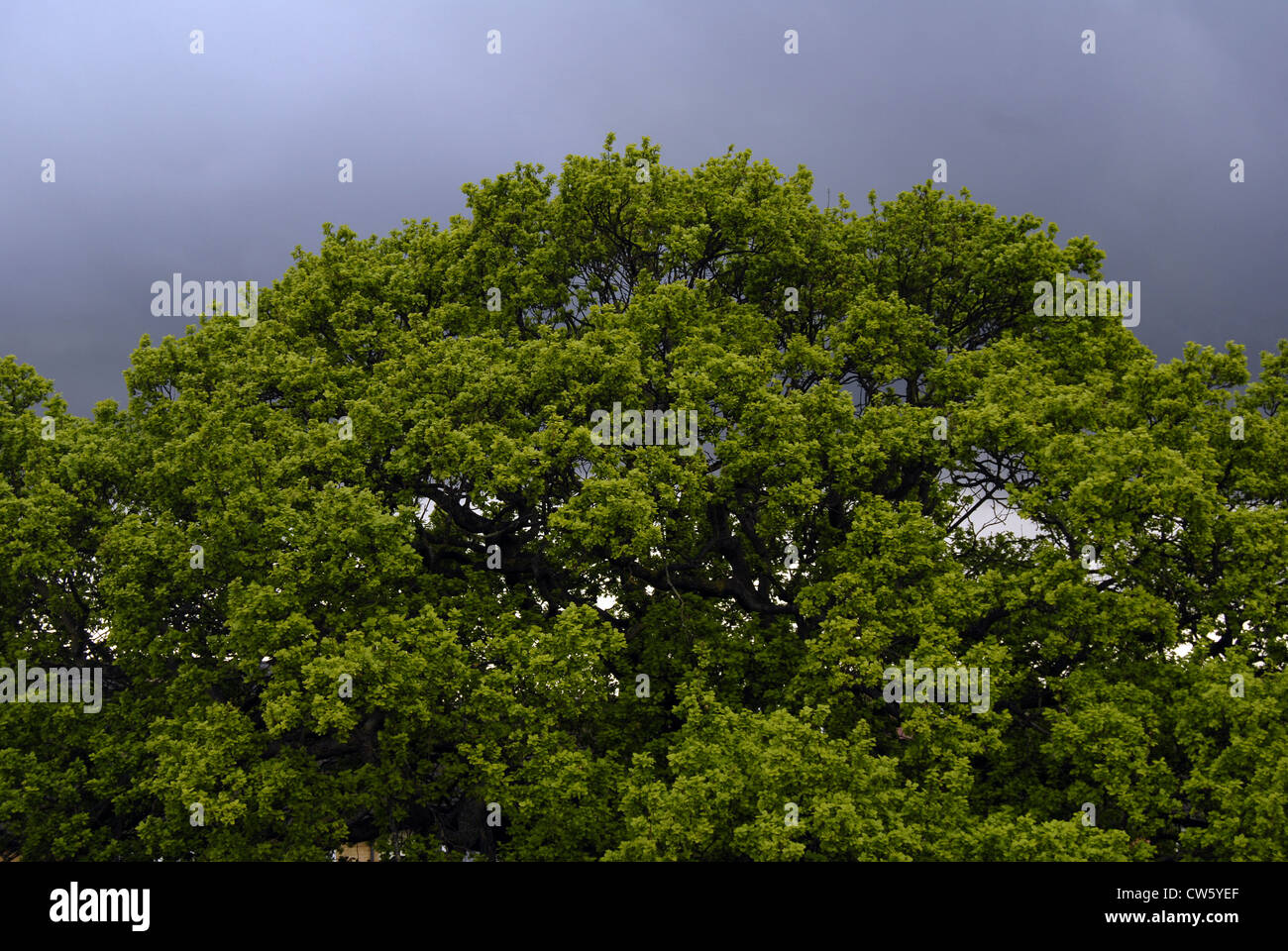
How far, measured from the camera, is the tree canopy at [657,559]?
59.9ft

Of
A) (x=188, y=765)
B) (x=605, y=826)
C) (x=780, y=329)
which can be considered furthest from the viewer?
(x=780, y=329)

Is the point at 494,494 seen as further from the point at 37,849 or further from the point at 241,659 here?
the point at 37,849

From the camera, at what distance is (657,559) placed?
23.8 meters

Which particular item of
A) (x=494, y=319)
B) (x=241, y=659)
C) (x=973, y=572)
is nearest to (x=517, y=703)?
(x=241, y=659)

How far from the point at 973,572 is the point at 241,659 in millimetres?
17937

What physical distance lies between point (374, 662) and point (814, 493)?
9866mm

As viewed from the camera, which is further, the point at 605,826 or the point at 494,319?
the point at 494,319

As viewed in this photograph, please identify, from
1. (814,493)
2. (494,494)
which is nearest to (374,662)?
(494,494)

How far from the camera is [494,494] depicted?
2191cm

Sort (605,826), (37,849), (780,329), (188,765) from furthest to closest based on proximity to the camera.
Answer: (780,329) < (37,849) < (605,826) < (188,765)

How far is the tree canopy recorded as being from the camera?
18266mm
